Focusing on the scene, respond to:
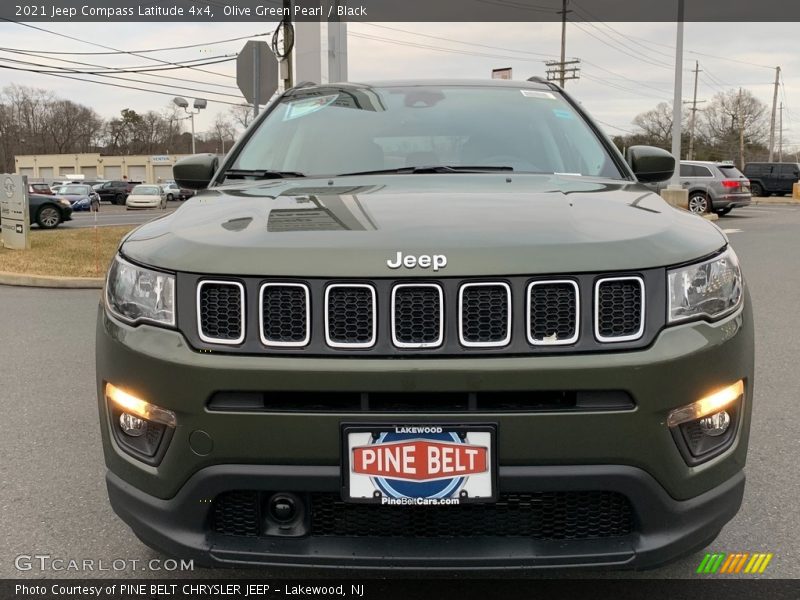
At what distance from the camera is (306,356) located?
186 centimetres

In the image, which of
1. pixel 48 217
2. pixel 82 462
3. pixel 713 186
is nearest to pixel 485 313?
pixel 82 462

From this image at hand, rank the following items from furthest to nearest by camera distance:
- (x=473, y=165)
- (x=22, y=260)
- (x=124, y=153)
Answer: (x=124, y=153) < (x=22, y=260) < (x=473, y=165)

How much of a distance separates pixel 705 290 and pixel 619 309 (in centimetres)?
29

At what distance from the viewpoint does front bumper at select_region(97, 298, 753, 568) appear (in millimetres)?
1826

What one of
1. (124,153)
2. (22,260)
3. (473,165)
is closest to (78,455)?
(473,165)

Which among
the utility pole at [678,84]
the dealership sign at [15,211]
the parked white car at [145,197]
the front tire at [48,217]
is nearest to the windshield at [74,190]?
the parked white car at [145,197]

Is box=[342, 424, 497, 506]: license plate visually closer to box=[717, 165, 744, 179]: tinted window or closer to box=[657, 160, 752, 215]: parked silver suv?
box=[657, 160, 752, 215]: parked silver suv

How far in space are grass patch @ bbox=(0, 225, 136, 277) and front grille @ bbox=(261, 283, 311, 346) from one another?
23.4 feet

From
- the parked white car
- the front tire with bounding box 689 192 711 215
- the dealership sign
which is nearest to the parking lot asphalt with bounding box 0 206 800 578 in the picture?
the dealership sign

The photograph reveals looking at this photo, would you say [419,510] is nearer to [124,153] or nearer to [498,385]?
[498,385]

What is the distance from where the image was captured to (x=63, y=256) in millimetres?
12078

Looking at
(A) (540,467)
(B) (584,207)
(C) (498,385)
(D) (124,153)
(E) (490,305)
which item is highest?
(B) (584,207)

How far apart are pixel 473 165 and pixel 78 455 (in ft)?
7.62

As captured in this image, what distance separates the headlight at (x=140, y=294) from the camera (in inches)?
78.4
